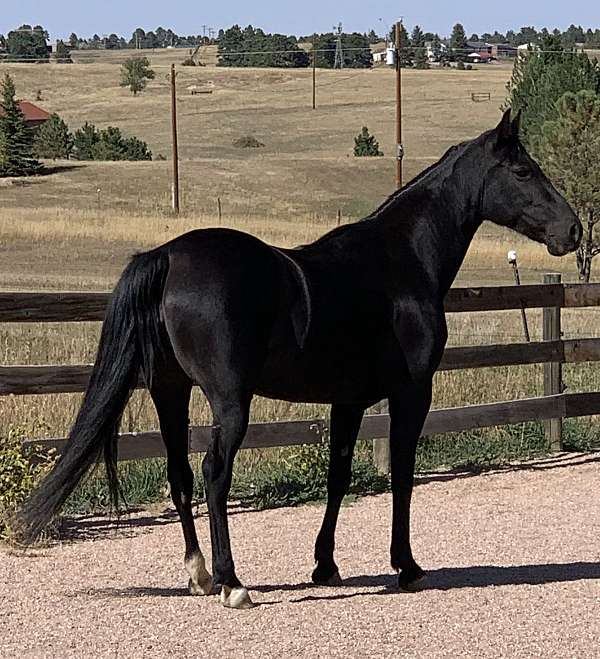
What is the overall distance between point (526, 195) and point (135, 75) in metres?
107

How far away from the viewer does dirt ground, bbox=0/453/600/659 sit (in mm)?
4973

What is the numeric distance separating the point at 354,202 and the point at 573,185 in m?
24.8

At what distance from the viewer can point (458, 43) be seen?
160m

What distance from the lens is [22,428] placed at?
727 centimetres

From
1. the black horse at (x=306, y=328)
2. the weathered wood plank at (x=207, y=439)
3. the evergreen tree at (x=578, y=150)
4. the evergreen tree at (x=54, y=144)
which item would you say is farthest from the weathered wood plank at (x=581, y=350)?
the evergreen tree at (x=54, y=144)

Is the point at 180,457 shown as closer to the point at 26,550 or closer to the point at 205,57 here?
the point at 26,550

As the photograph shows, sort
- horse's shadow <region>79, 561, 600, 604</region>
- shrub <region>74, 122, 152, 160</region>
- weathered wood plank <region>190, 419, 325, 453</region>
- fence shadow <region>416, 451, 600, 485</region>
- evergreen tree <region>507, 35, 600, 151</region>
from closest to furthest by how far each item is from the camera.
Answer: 1. horse's shadow <region>79, 561, 600, 604</region>
2. weathered wood plank <region>190, 419, 325, 453</region>
3. fence shadow <region>416, 451, 600, 485</region>
4. evergreen tree <region>507, 35, 600, 151</region>
5. shrub <region>74, 122, 152, 160</region>

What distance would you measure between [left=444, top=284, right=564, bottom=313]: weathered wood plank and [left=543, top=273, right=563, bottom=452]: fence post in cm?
12

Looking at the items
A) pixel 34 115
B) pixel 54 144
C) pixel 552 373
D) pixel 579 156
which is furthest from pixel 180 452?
pixel 34 115

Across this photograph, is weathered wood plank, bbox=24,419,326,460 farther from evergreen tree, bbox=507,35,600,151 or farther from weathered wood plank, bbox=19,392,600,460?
evergreen tree, bbox=507,35,600,151

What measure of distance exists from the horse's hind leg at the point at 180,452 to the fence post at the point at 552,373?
474cm

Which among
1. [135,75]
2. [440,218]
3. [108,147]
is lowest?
[108,147]

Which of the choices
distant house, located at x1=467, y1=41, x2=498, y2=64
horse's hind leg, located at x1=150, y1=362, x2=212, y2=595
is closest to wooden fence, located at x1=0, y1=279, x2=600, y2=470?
horse's hind leg, located at x1=150, y1=362, x2=212, y2=595

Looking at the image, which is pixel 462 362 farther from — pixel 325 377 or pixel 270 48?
pixel 270 48
